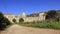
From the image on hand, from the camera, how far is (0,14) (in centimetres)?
3022

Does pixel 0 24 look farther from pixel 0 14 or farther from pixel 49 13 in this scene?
pixel 49 13

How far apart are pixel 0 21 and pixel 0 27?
117cm

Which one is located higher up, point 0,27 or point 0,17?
point 0,17

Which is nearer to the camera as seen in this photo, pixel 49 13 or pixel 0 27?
pixel 0 27

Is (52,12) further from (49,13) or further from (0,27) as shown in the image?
(0,27)

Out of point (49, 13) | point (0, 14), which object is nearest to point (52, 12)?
point (49, 13)

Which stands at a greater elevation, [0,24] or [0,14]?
[0,14]

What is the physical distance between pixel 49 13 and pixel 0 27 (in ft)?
239

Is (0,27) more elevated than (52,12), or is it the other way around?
(52,12)

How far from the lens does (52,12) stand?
3907 inches

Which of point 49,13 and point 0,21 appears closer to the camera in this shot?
point 0,21

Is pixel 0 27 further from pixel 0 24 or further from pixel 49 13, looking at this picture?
pixel 49 13

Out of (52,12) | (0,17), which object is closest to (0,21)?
(0,17)

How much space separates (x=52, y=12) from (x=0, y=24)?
73221 mm
